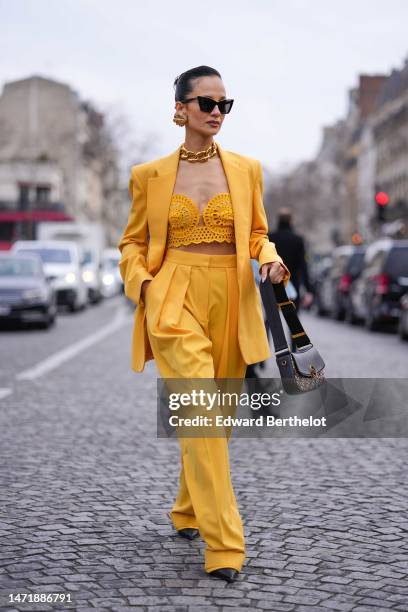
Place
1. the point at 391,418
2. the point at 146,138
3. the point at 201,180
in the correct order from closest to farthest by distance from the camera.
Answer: the point at 201,180, the point at 391,418, the point at 146,138

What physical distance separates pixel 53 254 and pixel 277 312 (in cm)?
2851

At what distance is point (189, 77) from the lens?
4.88 meters

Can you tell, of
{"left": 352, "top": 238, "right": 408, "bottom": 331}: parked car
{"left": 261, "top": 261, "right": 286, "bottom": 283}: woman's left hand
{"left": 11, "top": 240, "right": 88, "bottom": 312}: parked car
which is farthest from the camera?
{"left": 11, "top": 240, "right": 88, "bottom": 312}: parked car

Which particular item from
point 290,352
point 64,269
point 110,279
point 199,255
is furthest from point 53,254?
point 290,352

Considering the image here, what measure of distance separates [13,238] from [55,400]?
60.4 metres

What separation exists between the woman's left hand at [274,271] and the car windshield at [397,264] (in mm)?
17497

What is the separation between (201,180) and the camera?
4961mm

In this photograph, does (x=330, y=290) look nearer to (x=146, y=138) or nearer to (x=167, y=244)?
(x=167, y=244)

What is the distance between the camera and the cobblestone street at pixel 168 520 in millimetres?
4359

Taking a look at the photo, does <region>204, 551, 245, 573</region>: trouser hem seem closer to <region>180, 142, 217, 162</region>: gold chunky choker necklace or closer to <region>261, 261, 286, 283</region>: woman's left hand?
<region>261, 261, 286, 283</region>: woman's left hand

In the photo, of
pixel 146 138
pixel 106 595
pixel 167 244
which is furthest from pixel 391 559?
pixel 146 138

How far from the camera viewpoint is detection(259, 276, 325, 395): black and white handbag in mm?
4617

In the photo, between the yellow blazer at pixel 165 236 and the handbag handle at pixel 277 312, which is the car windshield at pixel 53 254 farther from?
the handbag handle at pixel 277 312

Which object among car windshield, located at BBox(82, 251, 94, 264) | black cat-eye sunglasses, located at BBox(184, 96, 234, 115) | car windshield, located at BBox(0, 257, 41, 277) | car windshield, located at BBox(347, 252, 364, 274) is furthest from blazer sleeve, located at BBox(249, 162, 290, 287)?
car windshield, located at BBox(82, 251, 94, 264)
